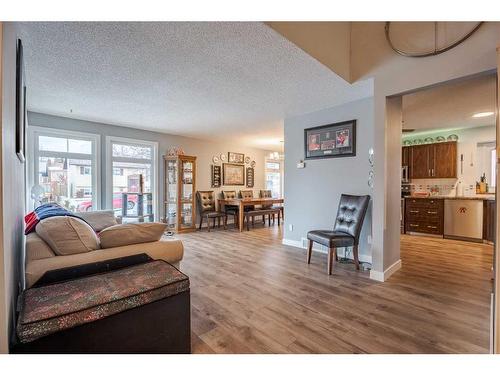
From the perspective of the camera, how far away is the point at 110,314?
45.3 inches

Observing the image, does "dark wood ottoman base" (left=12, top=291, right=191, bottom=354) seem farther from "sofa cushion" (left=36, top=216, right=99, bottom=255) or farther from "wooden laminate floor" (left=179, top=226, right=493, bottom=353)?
Result: "sofa cushion" (left=36, top=216, right=99, bottom=255)

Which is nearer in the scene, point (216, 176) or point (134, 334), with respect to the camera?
point (134, 334)

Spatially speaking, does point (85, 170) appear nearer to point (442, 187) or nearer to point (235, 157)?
point (235, 157)

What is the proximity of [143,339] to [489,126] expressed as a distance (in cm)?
687

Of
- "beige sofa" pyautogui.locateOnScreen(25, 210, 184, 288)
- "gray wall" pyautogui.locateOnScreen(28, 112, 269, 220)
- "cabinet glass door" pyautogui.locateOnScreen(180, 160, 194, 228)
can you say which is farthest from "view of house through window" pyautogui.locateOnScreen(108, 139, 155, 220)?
"beige sofa" pyautogui.locateOnScreen(25, 210, 184, 288)

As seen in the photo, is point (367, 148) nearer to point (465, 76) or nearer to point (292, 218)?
point (465, 76)

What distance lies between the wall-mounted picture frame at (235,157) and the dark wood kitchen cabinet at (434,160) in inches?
177

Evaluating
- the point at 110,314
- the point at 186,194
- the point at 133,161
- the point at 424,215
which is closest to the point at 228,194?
the point at 186,194

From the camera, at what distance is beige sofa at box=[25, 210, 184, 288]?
4.60 ft

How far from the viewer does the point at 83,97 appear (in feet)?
10.7

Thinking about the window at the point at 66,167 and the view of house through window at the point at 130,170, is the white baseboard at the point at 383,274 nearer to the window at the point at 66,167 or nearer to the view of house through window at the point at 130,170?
the view of house through window at the point at 130,170

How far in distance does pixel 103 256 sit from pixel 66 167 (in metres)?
3.68

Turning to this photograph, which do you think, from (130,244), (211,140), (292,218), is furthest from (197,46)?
(211,140)

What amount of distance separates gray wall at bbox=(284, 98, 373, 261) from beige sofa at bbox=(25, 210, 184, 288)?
255 cm
